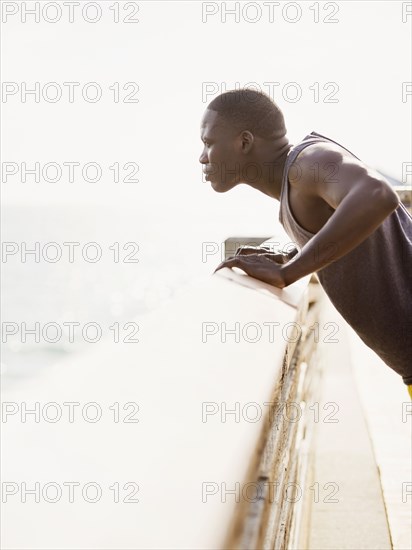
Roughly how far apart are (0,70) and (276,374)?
74938mm

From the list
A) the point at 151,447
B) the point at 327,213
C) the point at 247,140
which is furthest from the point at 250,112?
the point at 151,447

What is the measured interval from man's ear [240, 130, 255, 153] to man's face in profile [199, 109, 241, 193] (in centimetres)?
2

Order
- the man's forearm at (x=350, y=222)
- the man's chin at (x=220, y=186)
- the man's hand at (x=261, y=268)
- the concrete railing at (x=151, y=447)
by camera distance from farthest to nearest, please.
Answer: the man's chin at (x=220, y=186) → the man's hand at (x=261, y=268) → the man's forearm at (x=350, y=222) → the concrete railing at (x=151, y=447)

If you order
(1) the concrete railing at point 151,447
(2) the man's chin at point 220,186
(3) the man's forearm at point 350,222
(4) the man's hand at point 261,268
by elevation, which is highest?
(2) the man's chin at point 220,186

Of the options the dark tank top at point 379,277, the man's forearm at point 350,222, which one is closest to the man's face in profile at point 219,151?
the dark tank top at point 379,277

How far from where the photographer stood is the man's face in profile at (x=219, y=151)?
2041 millimetres

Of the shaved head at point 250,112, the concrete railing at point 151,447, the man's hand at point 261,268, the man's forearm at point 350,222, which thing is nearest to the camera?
the concrete railing at point 151,447

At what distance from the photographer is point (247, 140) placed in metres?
2.06

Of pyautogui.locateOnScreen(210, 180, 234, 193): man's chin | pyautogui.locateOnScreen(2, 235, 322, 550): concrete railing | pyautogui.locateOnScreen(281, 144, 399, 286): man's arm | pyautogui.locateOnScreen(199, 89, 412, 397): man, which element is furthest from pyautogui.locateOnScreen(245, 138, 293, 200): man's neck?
pyautogui.locateOnScreen(2, 235, 322, 550): concrete railing

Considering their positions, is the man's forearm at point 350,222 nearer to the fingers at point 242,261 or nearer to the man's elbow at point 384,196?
the man's elbow at point 384,196

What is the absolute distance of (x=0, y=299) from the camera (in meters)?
46.6

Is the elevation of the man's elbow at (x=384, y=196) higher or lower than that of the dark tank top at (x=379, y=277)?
higher

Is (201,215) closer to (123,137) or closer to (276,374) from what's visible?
(123,137)

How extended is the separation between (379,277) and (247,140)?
55cm
